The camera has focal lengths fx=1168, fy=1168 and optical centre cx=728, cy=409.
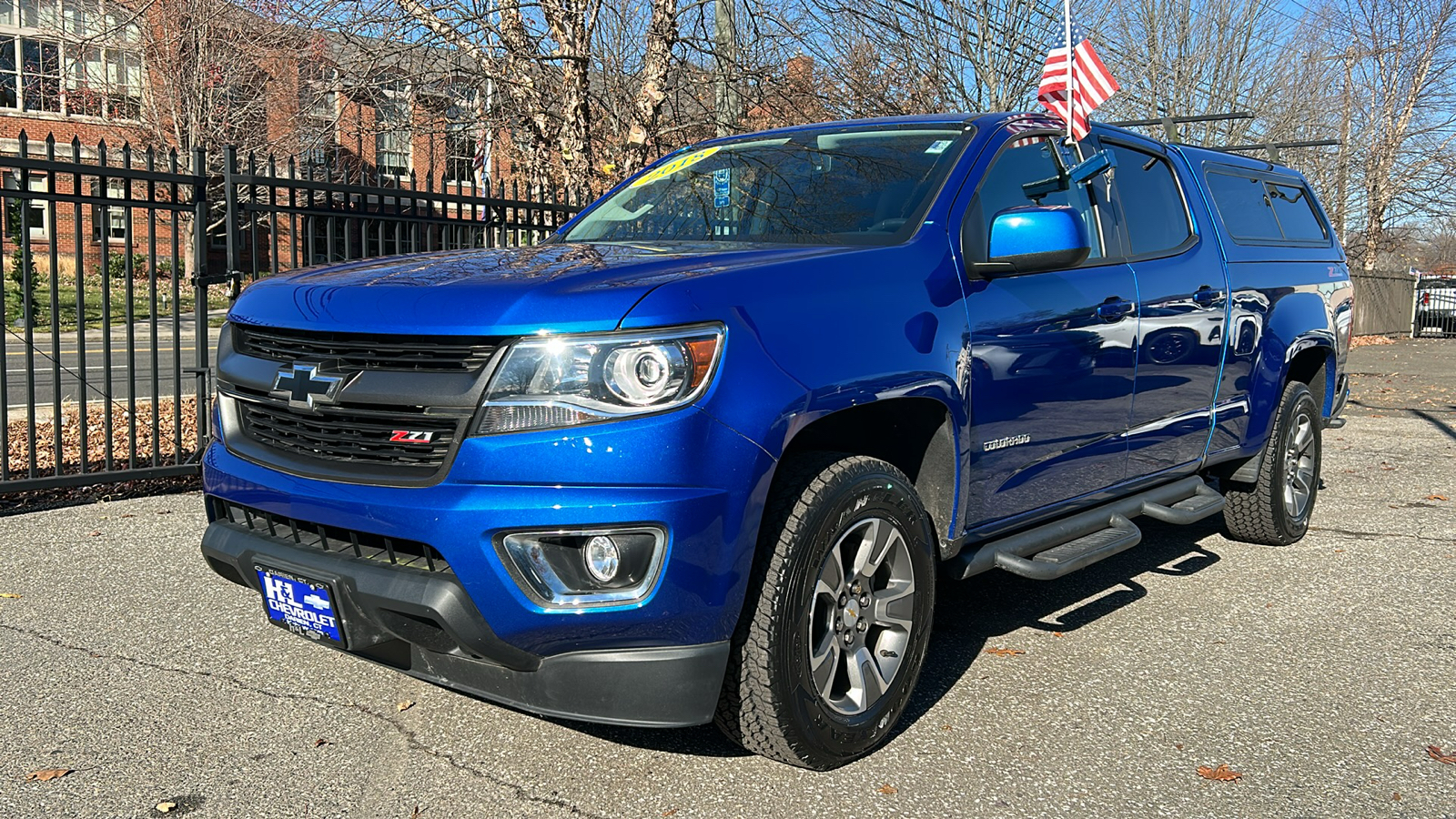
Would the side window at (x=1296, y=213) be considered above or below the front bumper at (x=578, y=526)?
above

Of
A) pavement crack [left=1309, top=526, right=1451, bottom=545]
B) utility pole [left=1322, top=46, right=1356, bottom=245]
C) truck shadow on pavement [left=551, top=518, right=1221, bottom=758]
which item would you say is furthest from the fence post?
utility pole [left=1322, top=46, right=1356, bottom=245]

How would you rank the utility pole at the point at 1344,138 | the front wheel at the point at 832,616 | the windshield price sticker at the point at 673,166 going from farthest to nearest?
the utility pole at the point at 1344,138, the windshield price sticker at the point at 673,166, the front wheel at the point at 832,616

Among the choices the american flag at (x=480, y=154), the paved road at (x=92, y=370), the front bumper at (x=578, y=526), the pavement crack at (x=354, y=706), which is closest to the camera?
the front bumper at (x=578, y=526)

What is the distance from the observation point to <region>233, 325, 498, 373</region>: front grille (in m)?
2.89

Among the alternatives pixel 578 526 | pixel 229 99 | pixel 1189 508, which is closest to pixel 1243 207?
pixel 1189 508

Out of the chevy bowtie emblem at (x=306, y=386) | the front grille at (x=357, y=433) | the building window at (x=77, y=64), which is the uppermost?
the building window at (x=77, y=64)

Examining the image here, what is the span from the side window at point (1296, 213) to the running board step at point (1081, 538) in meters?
1.95

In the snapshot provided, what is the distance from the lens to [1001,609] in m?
4.95

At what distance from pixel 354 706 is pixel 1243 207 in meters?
4.72

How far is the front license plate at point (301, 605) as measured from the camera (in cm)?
302

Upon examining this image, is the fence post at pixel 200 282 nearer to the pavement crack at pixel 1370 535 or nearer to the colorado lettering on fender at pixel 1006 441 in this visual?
the colorado lettering on fender at pixel 1006 441

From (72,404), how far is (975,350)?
918 cm

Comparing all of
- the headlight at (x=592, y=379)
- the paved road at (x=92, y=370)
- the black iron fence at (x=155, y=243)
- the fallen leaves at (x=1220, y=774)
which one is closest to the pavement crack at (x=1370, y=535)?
the fallen leaves at (x=1220, y=774)

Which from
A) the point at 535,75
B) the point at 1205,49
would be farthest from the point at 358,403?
the point at 1205,49
